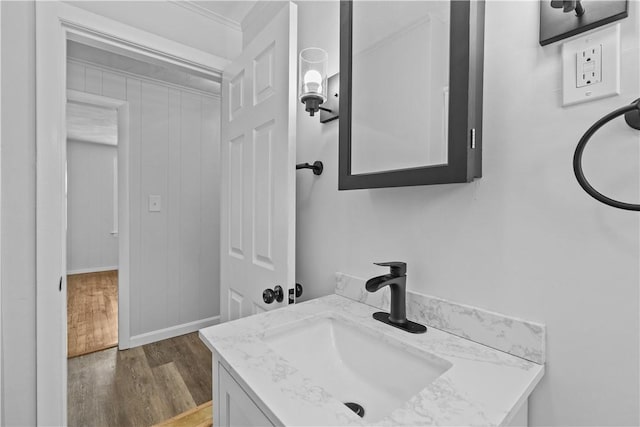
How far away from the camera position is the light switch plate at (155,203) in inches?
95.1

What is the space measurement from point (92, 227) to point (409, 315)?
19.2ft

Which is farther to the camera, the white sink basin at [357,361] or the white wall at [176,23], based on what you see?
the white wall at [176,23]

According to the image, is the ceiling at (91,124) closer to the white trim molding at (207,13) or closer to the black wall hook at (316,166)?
the white trim molding at (207,13)

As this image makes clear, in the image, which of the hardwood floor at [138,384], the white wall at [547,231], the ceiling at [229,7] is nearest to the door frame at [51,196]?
the hardwood floor at [138,384]

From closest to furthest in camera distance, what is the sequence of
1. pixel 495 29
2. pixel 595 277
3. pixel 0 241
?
pixel 595 277 → pixel 495 29 → pixel 0 241

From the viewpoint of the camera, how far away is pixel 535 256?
0.67 m

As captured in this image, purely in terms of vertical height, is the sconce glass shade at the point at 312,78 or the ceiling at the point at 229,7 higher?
the ceiling at the point at 229,7

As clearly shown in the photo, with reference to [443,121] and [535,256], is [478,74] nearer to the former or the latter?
[443,121]

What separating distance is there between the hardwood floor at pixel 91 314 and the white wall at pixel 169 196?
382mm

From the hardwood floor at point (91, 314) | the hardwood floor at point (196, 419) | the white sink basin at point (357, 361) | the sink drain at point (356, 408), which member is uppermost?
the white sink basin at point (357, 361)

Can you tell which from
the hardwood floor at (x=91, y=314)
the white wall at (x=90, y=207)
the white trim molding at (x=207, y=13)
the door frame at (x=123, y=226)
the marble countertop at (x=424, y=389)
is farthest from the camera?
the white wall at (x=90, y=207)

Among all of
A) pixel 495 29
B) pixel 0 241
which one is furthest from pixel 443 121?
pixel 0 241

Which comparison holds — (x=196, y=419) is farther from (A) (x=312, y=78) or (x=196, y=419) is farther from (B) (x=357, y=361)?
(A) (x=312, y=78)

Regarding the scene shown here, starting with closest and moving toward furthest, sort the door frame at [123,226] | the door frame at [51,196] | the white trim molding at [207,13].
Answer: the door frame at [51,196] → the white trim molding at [207,13] → the door frame at [123,226]
